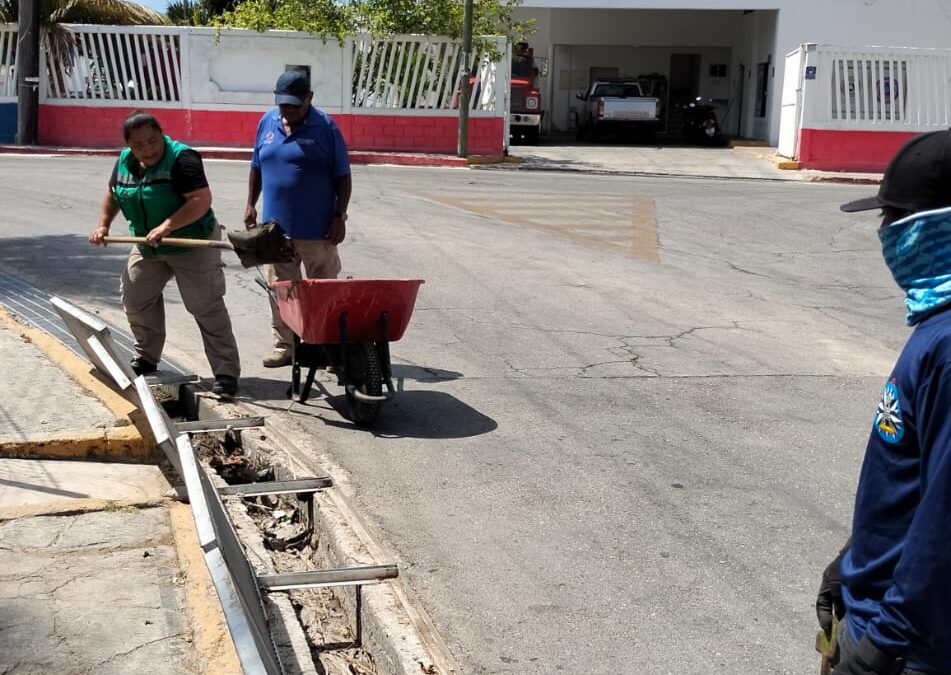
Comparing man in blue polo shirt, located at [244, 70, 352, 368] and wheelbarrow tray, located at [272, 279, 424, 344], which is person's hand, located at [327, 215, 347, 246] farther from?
wheelbarrow tray, located at [272, 279, 424, 344]

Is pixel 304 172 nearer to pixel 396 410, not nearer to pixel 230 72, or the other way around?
pixel 396 410

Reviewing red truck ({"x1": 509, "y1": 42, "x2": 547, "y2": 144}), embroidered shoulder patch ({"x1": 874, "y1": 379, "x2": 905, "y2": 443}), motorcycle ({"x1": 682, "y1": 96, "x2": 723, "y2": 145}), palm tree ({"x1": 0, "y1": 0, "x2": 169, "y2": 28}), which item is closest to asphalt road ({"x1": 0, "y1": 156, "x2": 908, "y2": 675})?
embroidered shoulder patch ({"x1": 874, "y1": 379, "x2": 905, "y2": 443})

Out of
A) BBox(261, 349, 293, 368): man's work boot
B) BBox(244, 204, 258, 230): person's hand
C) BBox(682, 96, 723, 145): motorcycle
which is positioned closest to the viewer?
BBox(244, 204, 258, 230): person's hand

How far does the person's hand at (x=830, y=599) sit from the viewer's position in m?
A: 2.73

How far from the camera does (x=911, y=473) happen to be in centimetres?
236

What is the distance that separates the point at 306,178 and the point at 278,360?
56.2 inches

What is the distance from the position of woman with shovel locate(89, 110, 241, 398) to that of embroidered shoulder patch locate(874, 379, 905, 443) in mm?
5523

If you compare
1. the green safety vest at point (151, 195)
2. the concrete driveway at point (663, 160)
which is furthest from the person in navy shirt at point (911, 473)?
the concrete driveway at point (663, 160)

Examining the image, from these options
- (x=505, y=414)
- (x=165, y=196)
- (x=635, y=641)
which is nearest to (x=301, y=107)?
(x=165, y=196)

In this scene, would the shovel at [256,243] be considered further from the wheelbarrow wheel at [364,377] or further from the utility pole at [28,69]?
the utility pole at [28,69]

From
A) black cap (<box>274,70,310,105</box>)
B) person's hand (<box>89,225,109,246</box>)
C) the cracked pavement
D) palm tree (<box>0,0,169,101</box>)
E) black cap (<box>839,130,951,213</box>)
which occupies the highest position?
palm tree (<box>0,0,169,101</box>)

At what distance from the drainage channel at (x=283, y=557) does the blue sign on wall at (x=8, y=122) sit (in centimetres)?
2039

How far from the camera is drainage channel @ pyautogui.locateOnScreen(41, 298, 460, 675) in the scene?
153 inches

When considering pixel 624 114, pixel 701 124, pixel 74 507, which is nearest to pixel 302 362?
pixel 74 507
